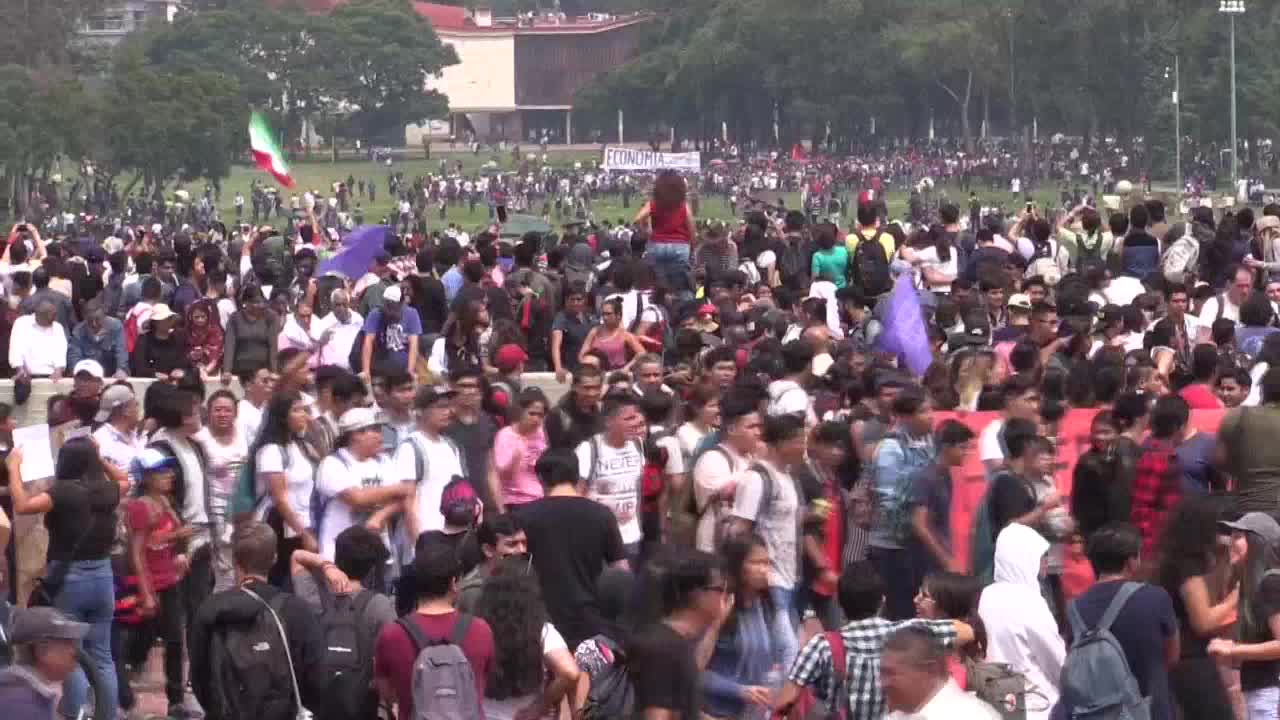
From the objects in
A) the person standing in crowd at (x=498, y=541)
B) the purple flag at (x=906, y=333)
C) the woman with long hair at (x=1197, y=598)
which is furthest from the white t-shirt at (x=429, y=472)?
the purple flag at (x=906, y=333)

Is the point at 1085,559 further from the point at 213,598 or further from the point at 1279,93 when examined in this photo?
the point at 1279,93

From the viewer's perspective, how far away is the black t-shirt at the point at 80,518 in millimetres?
10320

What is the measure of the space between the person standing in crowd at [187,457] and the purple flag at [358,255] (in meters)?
7.45

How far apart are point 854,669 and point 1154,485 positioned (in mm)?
2587

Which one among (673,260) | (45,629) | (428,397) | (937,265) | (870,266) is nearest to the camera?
(45,629)

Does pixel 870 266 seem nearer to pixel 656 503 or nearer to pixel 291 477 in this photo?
pixel 656 503

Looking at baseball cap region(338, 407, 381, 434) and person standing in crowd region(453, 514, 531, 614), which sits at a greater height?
baseball cap region(338, 407, 381, 434)

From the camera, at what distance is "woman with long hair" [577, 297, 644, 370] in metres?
14.6

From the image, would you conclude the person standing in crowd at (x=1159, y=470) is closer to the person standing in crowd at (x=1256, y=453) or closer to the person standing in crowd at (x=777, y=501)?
the person standing in crowd at (x=1256, y=453)

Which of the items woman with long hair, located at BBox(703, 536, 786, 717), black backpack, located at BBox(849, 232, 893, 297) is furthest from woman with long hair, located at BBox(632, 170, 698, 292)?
woman with long hair, located at BBox(703, 536, 786, 717)

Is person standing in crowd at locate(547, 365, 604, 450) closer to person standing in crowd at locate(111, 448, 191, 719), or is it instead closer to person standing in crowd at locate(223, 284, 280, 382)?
person standing in crowd at locate(111, 448, 191, 719)

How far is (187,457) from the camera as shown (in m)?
11.3

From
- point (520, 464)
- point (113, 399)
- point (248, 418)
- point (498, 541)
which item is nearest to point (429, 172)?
point (248, 418)

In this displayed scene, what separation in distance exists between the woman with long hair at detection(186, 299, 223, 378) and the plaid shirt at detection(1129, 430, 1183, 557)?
643 centimetres
